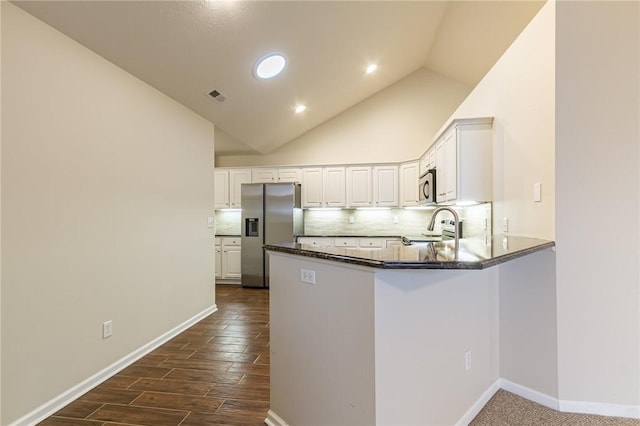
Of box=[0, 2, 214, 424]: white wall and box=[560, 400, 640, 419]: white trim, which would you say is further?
box=[560, 400, 640, 419]: white trim

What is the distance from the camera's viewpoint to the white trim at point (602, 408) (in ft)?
6.34

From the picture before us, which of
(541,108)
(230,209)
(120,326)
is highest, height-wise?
(541,108)

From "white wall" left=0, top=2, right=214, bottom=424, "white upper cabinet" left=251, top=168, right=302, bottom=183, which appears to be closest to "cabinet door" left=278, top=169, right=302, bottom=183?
"white upper cabinet" left=251, top=168, right=302, bottom=183

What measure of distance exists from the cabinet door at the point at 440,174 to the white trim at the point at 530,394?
1878 millimetres

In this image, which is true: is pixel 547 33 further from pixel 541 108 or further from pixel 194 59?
pixel 194 59

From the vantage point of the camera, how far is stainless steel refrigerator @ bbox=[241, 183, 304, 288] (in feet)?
17.9

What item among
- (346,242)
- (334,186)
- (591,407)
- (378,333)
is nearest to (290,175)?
(334,186)

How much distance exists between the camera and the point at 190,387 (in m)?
2.30

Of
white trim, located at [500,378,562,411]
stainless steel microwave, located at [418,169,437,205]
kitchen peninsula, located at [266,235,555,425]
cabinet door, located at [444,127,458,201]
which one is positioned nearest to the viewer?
kitchen peninsula, located at [266,235,555,425]

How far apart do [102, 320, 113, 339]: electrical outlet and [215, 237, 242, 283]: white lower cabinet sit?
3.21 meters

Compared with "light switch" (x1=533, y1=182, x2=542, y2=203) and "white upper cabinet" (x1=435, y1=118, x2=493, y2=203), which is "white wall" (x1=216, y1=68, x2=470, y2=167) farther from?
"light switch" (x1=533, y1=182, x2=542, y2=203)

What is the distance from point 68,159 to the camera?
84.7 inches

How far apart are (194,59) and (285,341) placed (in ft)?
7.81

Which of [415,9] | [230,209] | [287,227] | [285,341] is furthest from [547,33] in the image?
[230,209]
